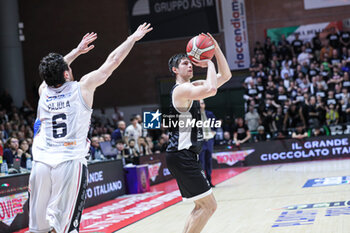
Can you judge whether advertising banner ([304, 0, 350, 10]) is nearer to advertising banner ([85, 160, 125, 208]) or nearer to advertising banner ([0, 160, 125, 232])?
advertising banner ([85, 160, 125, 208])

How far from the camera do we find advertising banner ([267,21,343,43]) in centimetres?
2428

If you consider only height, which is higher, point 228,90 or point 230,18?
point 230,18

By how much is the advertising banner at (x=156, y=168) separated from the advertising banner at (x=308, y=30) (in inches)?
452

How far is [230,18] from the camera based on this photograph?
968 inches

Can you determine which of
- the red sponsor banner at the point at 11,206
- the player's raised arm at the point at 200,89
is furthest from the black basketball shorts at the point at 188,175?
the red sponsor banner at the point at 11,206

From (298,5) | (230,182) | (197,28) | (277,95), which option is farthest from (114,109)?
(230,182)

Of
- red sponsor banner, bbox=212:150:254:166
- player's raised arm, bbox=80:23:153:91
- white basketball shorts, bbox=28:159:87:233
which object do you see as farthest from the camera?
red sponsor banner, bbox=212:150:254:166

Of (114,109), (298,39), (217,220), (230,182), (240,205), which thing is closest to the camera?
(217,220)

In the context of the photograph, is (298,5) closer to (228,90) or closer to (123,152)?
(228,90)

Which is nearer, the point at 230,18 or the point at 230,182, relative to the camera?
the point at 230,182

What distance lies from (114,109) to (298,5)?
10126 millimetres

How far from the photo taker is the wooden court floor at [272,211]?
264 inches

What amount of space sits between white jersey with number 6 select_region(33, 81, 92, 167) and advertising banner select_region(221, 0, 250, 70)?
20.4 metres

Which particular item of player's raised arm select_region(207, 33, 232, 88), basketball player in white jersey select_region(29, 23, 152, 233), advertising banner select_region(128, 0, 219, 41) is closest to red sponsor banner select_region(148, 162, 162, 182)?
player's raised arm select_region(207, 33, 232, 88)
